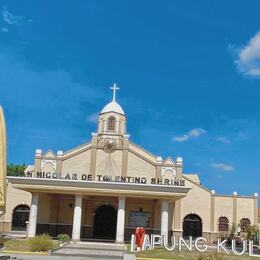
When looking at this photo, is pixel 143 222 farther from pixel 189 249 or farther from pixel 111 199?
pixel 189 249

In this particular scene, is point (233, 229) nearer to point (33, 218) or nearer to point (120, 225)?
point (120, 225)

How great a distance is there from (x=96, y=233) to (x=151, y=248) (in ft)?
46.2

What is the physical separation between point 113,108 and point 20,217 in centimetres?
1395

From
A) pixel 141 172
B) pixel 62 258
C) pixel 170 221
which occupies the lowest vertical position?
pixel 62 258

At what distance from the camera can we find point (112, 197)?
141 ft

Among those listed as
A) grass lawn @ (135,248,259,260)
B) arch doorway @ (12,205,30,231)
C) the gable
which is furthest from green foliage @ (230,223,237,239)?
arch doorway @ (12,205,30,231)

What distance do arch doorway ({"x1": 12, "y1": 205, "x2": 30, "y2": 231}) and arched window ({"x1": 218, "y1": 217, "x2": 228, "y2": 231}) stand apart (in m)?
18.7

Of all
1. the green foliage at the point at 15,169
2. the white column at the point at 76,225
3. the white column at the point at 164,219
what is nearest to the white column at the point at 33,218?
the white column at the point at 76,225

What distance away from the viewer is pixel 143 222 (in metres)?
44.2

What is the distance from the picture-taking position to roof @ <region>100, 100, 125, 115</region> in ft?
158

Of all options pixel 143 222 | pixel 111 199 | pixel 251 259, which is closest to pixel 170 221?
pixel 143 222

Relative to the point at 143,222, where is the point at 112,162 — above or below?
above

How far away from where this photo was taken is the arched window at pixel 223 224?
160ft

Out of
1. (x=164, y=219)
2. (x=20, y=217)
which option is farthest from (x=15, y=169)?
(x=164, y=219)
